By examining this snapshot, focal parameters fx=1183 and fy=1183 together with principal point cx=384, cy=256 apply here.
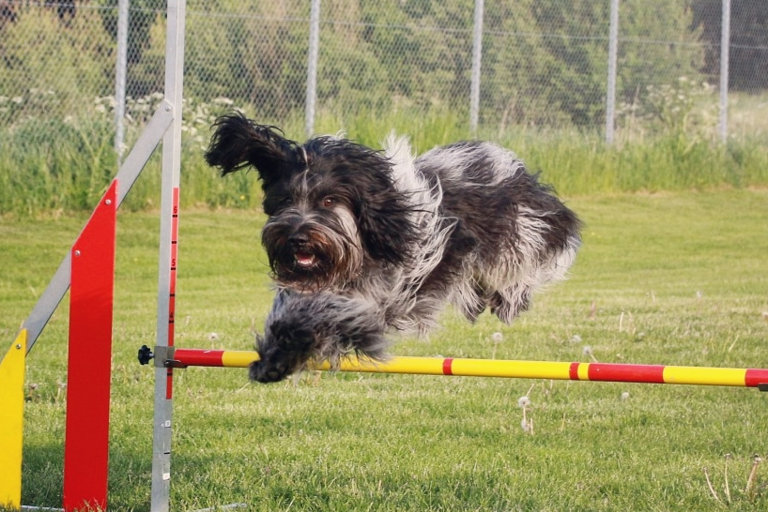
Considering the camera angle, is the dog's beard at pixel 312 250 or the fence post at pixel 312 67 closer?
the dog's beard at pixel 312 250

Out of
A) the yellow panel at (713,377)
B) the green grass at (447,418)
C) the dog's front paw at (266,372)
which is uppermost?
the yellow panel at (713,377)

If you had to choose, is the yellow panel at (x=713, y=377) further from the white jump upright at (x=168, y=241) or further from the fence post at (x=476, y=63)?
the fence post at (x=476, y=63)

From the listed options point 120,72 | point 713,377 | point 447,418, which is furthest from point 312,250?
point 120,72

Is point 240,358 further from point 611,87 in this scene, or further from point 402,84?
point 611,87

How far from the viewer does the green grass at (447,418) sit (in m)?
4.09

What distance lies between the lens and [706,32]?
47.8 feet

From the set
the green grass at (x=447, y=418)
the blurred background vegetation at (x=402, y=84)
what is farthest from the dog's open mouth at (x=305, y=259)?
the blurred background vegetation at (x=402, y=84)

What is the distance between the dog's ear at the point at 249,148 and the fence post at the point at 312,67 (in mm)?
7812

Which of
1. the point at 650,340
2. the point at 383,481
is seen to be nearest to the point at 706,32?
the point at 650,340

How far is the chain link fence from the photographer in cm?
1120

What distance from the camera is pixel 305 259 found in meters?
3.72

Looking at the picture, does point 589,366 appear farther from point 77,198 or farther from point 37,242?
point 77,198

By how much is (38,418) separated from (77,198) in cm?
636

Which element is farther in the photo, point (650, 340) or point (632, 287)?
point (632, 287)
